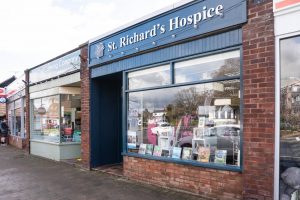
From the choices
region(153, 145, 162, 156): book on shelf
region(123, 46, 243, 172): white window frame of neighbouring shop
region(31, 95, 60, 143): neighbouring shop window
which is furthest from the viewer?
region(31, 95, 60, 143): neighbouring shop window

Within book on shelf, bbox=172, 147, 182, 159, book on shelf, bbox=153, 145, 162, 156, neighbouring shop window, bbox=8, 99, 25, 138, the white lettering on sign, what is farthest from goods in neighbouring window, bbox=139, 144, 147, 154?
neighbouring shop window, bbox=8, 99, 25, 138

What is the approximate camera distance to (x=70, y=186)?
7891mm

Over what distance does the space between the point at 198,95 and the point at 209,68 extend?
2.08 ft

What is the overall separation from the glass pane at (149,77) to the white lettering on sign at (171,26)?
77 cm

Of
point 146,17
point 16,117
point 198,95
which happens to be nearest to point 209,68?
point 198,95

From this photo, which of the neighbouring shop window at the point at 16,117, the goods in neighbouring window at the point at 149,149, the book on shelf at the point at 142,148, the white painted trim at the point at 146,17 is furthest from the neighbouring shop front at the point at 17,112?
the goods in neighbouring window at the point at 149,149

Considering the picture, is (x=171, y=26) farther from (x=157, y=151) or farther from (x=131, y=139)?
(x=131, y=139)

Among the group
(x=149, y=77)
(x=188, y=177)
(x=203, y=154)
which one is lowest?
(x=188, y=177)

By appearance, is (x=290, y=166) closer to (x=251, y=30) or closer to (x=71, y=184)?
(x=251, y=30)

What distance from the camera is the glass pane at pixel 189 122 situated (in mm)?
6117

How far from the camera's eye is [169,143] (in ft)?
24.5

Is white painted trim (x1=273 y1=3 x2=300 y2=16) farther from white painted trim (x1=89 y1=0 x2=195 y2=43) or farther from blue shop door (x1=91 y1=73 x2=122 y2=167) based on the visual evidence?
blue shop door (x1=91 y1=73 x2=122 y2=167)

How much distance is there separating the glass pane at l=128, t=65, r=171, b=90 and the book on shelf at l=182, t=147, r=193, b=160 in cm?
154

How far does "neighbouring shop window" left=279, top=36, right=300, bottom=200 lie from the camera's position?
503 centimetres
